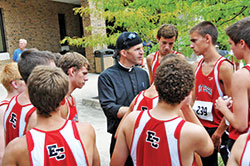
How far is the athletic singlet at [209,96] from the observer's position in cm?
262

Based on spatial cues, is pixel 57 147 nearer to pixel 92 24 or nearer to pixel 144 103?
pixel 144 103

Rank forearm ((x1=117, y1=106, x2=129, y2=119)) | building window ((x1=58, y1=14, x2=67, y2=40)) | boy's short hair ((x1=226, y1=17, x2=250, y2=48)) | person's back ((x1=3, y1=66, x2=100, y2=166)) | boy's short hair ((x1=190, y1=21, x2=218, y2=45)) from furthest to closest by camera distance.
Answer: building window ((x1=58, y1=14, x2=67, y2=40))
boy's short hair ((x1=190, y1=21, x2=218, y2=45))
forearm ((x1=117, y1=106, x2=129, y2=119))
boy's short hair ((x1=226, y1=17, x2=250, y2=48))
person's back ((x1=3, y1=66, x2=100, y2=166))

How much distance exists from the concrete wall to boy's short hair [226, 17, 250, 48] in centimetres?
1355

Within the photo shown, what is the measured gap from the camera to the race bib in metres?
2.66

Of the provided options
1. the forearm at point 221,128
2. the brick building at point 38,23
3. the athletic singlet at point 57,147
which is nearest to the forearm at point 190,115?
the forearm at point 221,128

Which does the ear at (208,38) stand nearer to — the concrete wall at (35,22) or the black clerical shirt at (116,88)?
the black clerical shirt at (116,88)

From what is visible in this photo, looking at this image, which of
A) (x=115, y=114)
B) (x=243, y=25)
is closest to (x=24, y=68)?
(x=115, y=114)

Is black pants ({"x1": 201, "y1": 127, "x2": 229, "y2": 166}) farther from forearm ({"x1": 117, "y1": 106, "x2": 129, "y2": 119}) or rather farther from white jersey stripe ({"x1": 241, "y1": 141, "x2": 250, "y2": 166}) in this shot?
white jersey stripe ({"x1": 241, "y1": 141, "x2": 250, "y2": 166})

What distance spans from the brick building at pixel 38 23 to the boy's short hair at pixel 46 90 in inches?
469

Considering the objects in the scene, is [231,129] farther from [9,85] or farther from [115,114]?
[9,85]

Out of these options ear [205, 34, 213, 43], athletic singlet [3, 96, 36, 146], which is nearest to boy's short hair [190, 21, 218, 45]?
ear [205, 34, 213, 43]

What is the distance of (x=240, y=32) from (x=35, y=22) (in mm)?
15032

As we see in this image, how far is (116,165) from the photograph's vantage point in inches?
72.6

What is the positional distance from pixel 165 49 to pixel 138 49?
1275mm
